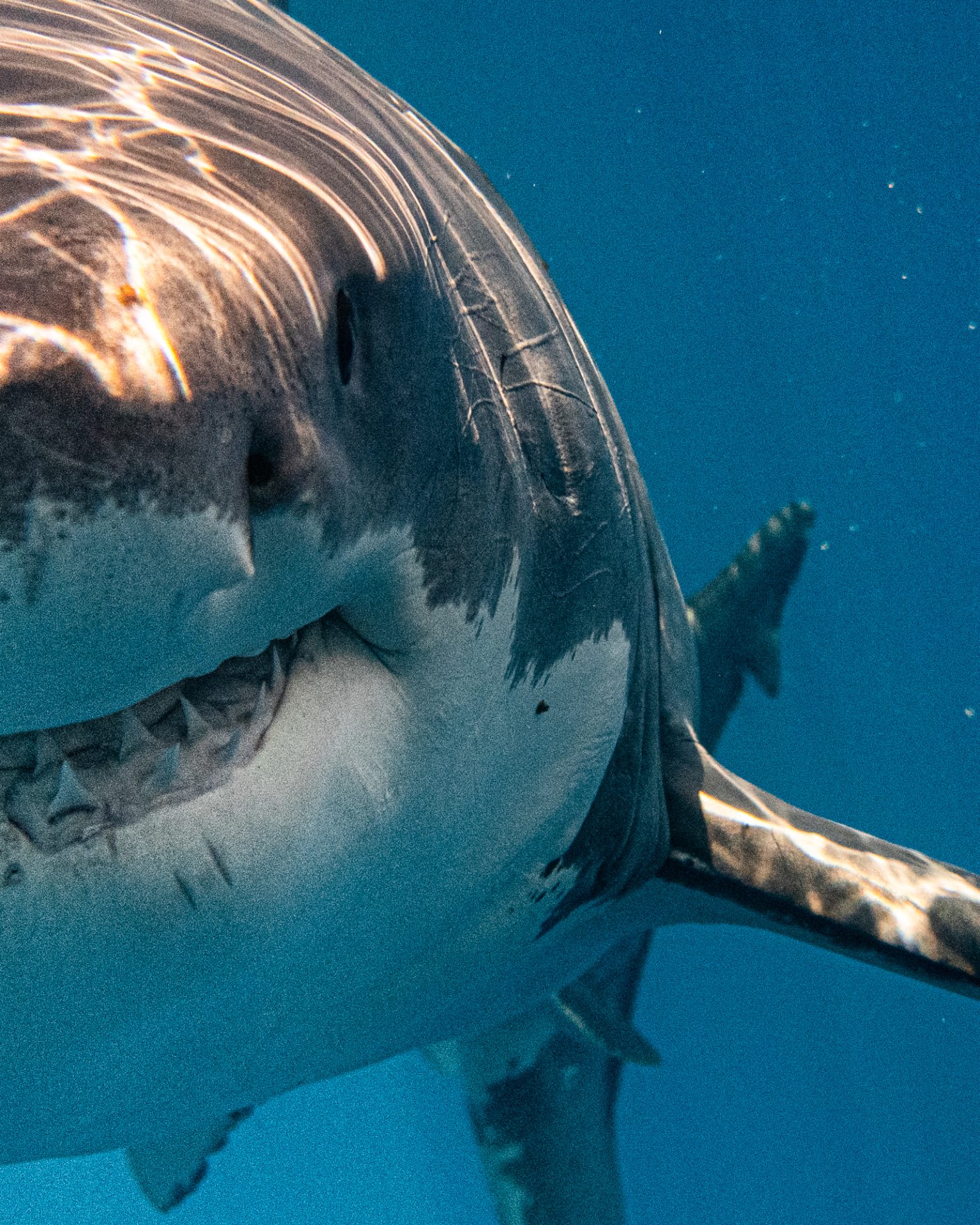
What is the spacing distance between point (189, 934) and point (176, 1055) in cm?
40

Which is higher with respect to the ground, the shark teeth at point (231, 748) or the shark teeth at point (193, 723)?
the shark teeth at point (193, 723)

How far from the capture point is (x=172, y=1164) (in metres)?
2.86

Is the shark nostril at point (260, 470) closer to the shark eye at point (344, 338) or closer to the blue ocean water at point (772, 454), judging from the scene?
the shark eye at point (344, 338)

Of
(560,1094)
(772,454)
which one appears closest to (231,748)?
(560,1094)

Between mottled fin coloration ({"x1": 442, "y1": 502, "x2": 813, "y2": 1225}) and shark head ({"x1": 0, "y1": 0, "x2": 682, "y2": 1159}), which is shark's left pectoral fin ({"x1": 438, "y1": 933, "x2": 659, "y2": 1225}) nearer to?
mottled fin coloration ({"x1": 442, "y1": 502, "x2": 813, "y2": 1225})

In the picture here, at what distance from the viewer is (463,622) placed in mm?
1234

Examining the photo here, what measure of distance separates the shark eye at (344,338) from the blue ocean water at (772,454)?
11.4 metres

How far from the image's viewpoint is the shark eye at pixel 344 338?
91 centimetres

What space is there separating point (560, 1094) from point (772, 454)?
12480 millimetres

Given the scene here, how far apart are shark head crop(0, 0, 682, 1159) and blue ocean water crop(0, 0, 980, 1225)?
420 inches

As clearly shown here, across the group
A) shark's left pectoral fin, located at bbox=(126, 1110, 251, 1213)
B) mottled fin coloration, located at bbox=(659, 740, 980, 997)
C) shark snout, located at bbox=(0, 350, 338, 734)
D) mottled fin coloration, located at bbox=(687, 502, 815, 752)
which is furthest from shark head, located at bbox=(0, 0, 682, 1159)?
mottled fin coloration, located at bbox=(687, 502, 815, 752)

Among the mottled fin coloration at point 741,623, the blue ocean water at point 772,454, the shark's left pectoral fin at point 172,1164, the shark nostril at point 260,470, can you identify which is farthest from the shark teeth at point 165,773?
the blue ocean water at point 772,454

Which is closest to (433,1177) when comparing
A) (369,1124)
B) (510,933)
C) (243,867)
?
(369,1124)

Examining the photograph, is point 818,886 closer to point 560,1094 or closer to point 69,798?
point 560,1094
